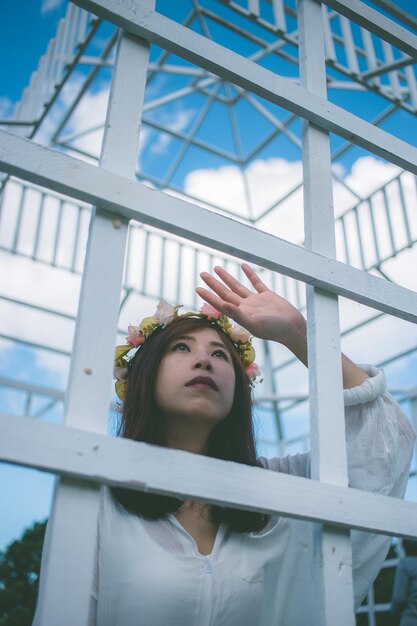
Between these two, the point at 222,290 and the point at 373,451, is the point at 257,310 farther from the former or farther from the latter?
the point at 373,451

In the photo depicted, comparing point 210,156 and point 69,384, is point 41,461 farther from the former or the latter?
point 210,156

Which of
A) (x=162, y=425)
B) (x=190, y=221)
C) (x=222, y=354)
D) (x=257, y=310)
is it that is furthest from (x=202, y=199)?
(x=190, y=221)

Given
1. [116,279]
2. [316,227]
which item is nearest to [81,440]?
[116,279]

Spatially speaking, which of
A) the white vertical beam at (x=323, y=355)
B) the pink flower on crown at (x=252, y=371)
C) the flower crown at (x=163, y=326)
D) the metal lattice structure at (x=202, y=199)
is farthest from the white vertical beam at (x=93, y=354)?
the pink flower on crown at (x=252, y=371)

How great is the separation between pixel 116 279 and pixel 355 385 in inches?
28.1

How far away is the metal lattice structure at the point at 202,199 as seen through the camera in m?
0.79

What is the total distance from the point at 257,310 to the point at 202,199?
14.0 ft

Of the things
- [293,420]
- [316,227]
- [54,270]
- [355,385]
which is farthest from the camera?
[293,420]

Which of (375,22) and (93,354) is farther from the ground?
(375,22)

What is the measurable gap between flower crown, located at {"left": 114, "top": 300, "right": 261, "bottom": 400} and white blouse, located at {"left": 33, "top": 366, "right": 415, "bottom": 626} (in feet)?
1.57

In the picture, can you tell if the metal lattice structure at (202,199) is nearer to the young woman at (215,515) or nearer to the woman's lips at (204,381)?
the young woman at (215,515)

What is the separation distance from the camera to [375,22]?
4.50ft

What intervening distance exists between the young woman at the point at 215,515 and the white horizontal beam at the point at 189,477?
42 centimetres

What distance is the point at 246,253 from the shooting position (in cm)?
95
